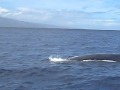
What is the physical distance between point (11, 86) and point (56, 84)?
11.3ft

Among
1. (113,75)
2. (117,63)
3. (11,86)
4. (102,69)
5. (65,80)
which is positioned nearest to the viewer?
(11,86)

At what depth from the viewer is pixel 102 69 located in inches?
1411

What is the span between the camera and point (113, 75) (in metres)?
32.4

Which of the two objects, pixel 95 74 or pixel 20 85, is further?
pixel 95 74

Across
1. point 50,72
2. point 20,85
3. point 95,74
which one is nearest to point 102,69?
point 95,74

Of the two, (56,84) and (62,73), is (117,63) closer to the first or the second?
(62,73)

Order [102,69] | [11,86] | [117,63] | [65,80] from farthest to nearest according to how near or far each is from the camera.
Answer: [117,63] → [102,69] → [65,80] → [11,86]

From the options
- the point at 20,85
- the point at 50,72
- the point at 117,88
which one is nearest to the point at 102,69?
the point at 50,72

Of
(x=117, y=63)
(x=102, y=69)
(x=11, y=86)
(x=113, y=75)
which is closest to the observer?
(x=11, y=86)

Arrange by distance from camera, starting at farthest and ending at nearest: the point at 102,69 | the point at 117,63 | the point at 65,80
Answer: the point at 117,63, the point at 102,69, the point at 65,80

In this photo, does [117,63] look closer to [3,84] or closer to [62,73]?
[62,73]

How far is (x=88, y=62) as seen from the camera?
40.2m

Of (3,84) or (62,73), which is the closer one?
(3,84)

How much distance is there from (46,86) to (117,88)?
207 inches
